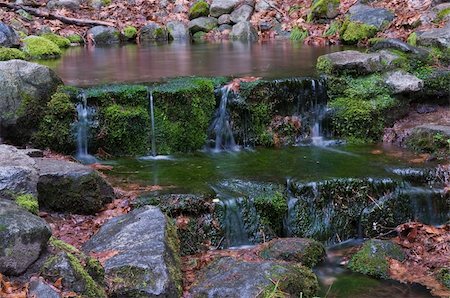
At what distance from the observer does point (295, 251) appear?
4.70m

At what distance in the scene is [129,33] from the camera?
15.7 m

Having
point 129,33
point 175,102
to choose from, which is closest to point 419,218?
point 175,102

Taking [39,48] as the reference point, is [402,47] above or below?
below

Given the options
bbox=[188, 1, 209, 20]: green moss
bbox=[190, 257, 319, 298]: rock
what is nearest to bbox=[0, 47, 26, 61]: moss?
bbox=[190, 257, 319, 298]: rock

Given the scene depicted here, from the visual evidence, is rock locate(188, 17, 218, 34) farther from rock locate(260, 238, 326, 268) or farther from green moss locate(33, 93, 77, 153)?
rock locate(260, 238, 326, 268)

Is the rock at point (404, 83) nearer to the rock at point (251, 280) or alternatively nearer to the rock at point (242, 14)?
the rock at point (251, 280)

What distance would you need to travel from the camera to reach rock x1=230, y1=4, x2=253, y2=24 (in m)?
16.5

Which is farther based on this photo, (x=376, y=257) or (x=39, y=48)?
(x=39, y=48)

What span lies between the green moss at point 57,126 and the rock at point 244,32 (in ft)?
30.5

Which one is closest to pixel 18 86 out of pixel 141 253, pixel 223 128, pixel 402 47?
pixel 223 128

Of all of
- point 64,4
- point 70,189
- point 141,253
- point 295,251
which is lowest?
point 295,251

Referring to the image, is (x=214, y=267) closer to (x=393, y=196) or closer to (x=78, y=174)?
(x=78, y=174)

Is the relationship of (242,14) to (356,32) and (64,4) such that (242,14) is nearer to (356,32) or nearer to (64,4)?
(356,32)

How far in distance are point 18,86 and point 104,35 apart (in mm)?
8896
